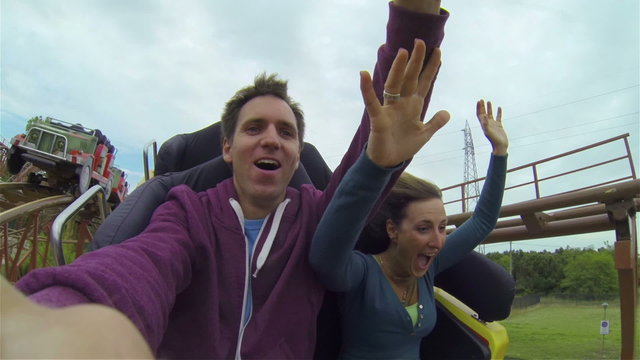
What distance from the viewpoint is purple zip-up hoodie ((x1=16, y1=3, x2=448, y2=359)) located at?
711 millimetres

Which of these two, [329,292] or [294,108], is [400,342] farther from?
[294,108]

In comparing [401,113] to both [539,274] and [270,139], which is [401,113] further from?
[539,274]

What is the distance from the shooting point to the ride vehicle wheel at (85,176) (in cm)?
384

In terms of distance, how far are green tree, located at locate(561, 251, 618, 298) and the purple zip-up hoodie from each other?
19451 millimetres

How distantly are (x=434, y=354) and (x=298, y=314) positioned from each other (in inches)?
22.7

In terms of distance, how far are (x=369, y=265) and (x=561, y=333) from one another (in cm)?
1207

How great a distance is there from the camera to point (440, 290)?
1267mm

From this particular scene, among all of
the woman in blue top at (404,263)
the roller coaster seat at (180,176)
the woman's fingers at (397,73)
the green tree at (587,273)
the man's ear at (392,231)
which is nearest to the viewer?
the woman's fingers at (397,73)

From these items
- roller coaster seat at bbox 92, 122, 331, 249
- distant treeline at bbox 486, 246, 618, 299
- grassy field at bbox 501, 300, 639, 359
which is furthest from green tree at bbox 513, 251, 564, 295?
roller coaster seat at bbox 92, 122, 331, 249

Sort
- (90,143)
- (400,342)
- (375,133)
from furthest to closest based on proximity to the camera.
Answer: (90,143)
(400,342)
(375,133)

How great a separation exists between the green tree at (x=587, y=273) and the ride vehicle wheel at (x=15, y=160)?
19.2m

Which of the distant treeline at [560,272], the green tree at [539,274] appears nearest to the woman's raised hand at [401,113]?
the distant treeline at [560,272]

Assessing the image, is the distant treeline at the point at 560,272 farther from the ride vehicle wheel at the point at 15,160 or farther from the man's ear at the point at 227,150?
the man's ear at the point at 227,150

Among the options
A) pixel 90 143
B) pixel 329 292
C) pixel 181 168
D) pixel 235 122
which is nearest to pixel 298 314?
pixel 329 292
